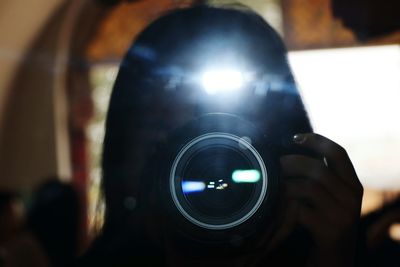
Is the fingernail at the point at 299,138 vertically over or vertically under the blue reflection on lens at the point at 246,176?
over

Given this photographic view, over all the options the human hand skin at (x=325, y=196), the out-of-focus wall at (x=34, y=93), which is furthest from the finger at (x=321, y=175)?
the out-of-focus wall at (x=34, y=93)

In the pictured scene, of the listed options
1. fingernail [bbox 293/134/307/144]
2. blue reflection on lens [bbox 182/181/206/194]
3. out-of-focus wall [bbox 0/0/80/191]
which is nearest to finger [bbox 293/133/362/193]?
fingernail [bbox 293/134/307/144]

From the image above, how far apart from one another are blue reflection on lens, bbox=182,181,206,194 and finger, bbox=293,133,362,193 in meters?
0.10

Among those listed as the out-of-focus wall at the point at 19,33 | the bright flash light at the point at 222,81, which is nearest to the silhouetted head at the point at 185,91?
the bright flash light at the point at 222,81

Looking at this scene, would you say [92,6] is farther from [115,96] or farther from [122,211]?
[122,211]

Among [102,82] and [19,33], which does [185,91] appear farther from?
[19,33]


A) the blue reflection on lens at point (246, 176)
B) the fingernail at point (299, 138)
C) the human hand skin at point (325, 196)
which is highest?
the fingernail at point (299, 138)

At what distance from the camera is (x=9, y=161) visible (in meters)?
0.62

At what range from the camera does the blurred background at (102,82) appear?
570 millimetres

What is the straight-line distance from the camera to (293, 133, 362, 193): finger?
1.82ft

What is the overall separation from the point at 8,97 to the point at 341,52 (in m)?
0.37

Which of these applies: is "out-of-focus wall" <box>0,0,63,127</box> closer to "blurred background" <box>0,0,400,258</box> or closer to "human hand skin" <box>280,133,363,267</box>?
"blurred background" <box>0,0,400,258</box>

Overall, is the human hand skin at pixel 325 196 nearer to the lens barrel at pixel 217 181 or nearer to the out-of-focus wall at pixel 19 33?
the lens barrel at pixel 217 181

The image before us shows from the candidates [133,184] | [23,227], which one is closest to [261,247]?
[133,184]
